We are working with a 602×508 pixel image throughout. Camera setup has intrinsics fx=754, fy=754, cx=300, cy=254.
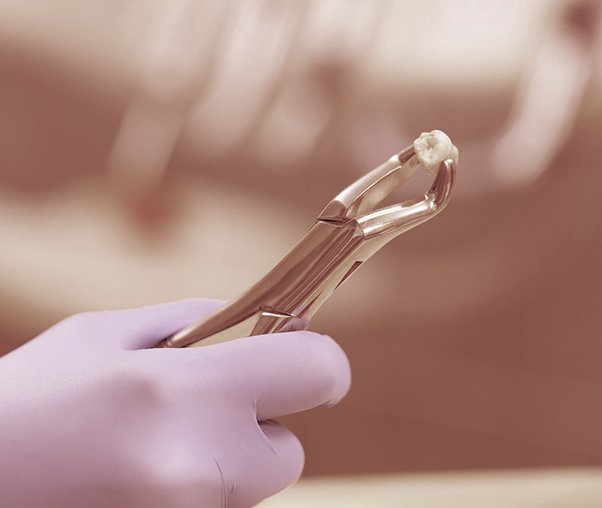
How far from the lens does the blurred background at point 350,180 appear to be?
3.72 ft

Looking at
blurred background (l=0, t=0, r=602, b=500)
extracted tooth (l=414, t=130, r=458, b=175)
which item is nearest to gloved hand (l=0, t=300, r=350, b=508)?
extracted tooth (l=414, t=130, r=458, b=175)

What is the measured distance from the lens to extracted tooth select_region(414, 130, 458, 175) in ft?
1.34

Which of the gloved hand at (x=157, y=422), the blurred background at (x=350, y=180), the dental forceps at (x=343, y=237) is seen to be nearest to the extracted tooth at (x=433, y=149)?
the dental forceps at (x=343, y=237)

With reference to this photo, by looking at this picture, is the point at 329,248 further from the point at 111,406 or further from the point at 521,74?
the point at 521,74

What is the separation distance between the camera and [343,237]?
42 cm

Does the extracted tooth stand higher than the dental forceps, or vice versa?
the extracted tooth

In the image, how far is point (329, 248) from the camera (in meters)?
0.42

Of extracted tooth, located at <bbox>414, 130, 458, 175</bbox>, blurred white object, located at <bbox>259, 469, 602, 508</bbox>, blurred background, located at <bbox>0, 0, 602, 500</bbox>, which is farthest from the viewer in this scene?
blurred background, located at <bbox>0, 0, 602, 500</bbox>

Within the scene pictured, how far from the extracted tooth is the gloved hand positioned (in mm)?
132

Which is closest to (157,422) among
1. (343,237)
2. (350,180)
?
(343,237)

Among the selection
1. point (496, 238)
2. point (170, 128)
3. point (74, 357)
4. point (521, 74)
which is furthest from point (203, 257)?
point (74, 357)

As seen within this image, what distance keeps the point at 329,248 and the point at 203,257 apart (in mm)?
764

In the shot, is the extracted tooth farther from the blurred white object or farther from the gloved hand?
the blurred white object

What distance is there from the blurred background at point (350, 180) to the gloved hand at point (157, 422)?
71 centimetres
